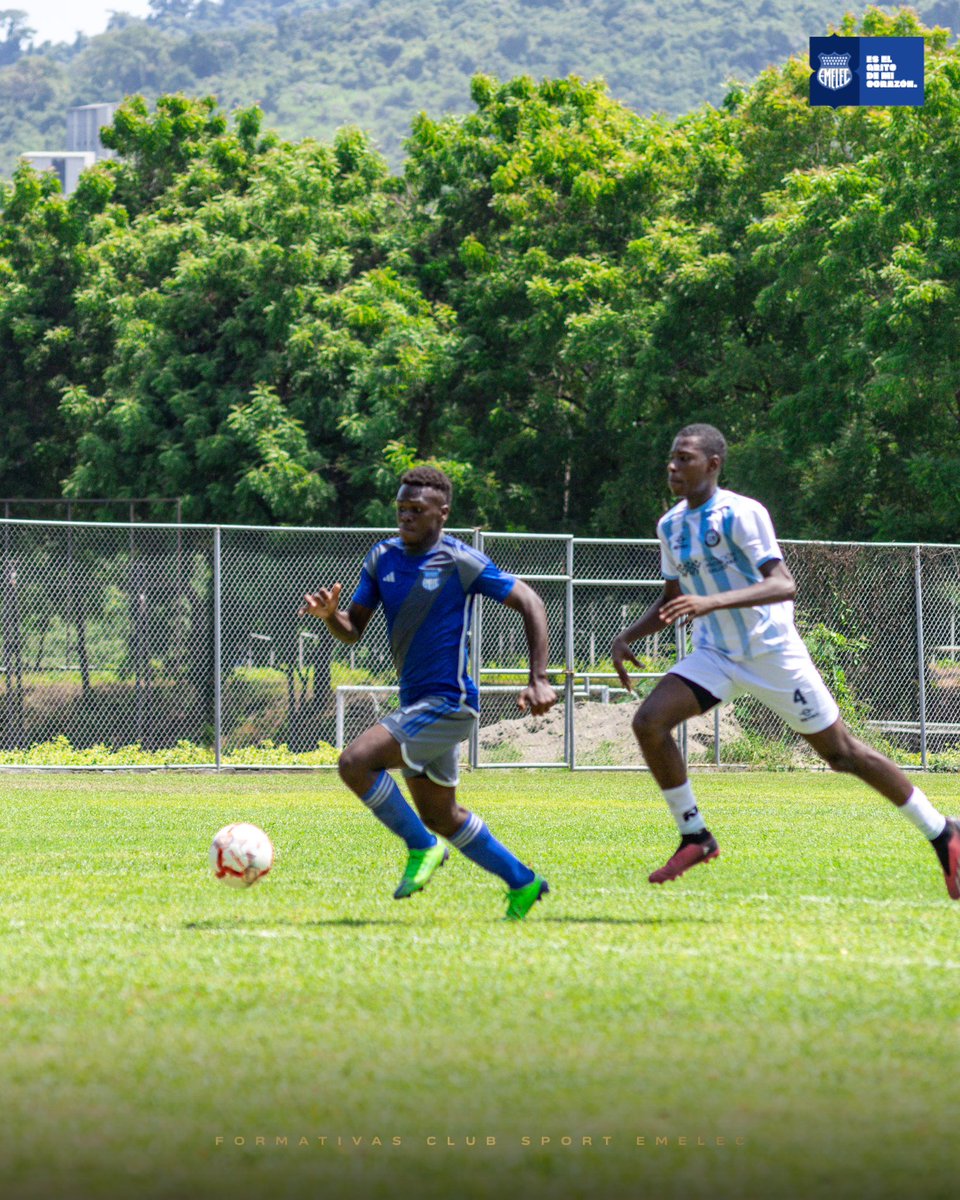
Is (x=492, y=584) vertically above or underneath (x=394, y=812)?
above

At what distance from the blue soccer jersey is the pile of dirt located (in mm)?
12862

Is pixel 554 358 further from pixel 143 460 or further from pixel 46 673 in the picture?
pixel 46 673

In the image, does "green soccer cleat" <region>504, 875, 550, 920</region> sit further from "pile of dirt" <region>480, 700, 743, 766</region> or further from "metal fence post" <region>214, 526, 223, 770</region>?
"pile of dirt" <region>480, 700, 743, 766</region>

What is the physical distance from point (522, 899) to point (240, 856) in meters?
1.44

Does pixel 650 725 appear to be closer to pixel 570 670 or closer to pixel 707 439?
pixel 707 439

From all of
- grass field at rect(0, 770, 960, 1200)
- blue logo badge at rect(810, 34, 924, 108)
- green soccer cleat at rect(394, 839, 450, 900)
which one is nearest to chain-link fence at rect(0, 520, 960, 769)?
blue logo badge at rect(810, 34, 924, 108)

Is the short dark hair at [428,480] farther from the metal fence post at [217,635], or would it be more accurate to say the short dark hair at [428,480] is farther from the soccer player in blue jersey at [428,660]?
the metal fence post at [217,635]

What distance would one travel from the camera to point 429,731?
7.08 m

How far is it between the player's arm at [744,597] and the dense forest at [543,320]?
54.7 feet

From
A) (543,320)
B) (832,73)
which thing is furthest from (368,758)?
(832,73)

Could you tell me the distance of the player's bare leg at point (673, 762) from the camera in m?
7.51

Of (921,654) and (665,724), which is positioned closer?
(665,724)

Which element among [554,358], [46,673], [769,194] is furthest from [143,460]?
[769,194]

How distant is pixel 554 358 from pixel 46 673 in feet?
37.6
